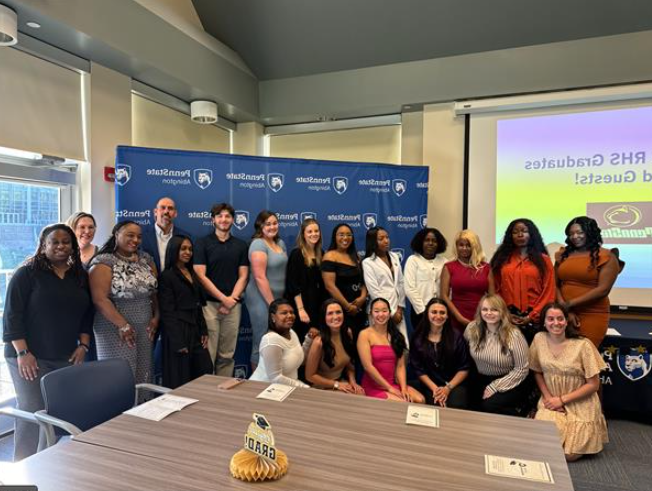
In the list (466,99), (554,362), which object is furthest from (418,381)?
(466,99)

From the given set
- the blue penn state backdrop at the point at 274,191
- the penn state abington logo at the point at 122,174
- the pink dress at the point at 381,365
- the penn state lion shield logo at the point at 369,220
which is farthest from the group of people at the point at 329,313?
the penn state lion shield logo at the point at 369,220

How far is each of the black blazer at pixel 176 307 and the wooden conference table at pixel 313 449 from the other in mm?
1084

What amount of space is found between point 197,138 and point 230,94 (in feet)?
2.24

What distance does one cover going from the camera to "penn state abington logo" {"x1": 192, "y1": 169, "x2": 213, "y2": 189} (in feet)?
12.9

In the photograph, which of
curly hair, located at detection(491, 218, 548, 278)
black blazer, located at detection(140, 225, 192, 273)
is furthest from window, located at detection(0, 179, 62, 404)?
curly hair, located at detection(491, 218, 548, 278)

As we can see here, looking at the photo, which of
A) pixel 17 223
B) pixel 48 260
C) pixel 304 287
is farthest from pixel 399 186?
pixel 17 223

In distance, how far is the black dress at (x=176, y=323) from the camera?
3020mm

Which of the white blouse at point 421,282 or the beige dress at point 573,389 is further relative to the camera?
the white blouse at point 421,282

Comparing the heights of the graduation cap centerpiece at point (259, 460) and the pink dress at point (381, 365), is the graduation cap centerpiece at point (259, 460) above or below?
above

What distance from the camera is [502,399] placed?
2982 mm

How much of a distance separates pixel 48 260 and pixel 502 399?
2.91 metres

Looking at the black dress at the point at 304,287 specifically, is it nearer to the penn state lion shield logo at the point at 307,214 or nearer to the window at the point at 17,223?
the penn state lion shield logo at the point at 307,214

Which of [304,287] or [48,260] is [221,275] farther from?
[48,260]

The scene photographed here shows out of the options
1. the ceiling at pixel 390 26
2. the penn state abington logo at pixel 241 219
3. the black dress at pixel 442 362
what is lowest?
the black dress at pixel 442 362
